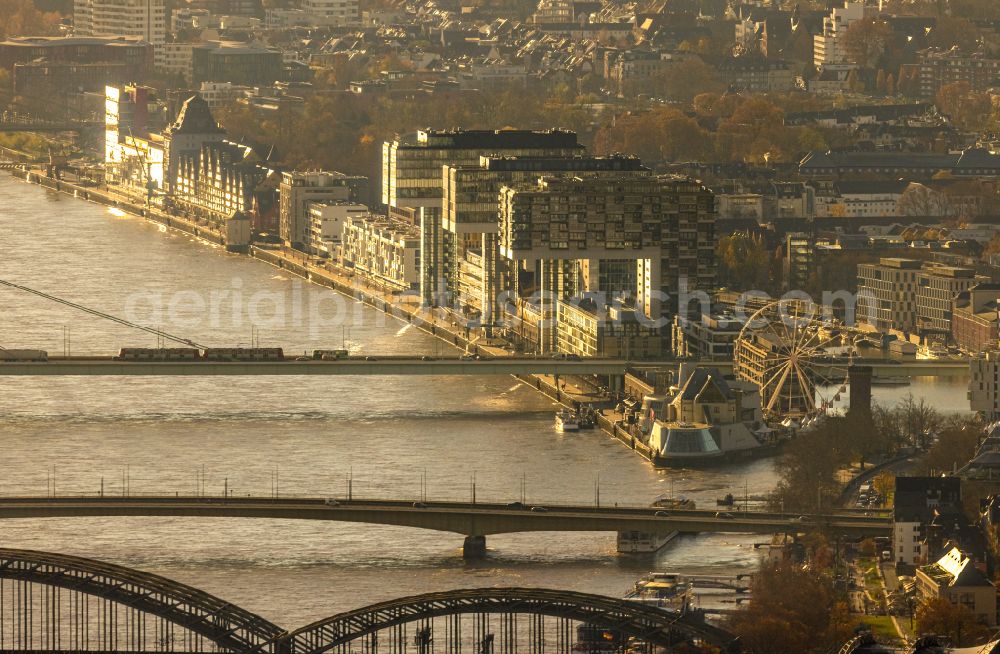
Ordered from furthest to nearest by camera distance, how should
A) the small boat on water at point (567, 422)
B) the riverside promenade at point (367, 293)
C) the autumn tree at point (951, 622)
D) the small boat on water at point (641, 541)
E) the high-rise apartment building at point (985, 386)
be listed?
the riverside promenade at point (367, 293) < the small boat on water at point (567, 422) < the high-rise apartment building at point (985, 386) < the small boat on water at point (641, 541) < the autumn tree at point (951, 622)

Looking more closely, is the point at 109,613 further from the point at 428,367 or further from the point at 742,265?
the point at 742,265

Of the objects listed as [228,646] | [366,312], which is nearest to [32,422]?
[366,312]

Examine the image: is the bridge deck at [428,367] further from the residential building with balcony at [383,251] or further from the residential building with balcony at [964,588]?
the residential building with balcony at [964,588]

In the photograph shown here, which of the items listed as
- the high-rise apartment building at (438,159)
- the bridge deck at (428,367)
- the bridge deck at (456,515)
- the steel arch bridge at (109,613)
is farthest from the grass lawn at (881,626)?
the high-rise apartment building at (438,159)

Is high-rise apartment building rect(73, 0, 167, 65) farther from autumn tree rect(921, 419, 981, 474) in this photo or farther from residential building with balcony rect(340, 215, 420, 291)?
autumn tree rect(921, 419, 981, 474)

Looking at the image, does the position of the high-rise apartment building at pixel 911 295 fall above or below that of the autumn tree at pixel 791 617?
below

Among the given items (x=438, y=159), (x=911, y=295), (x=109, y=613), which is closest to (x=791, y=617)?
(x=109, y=613)
